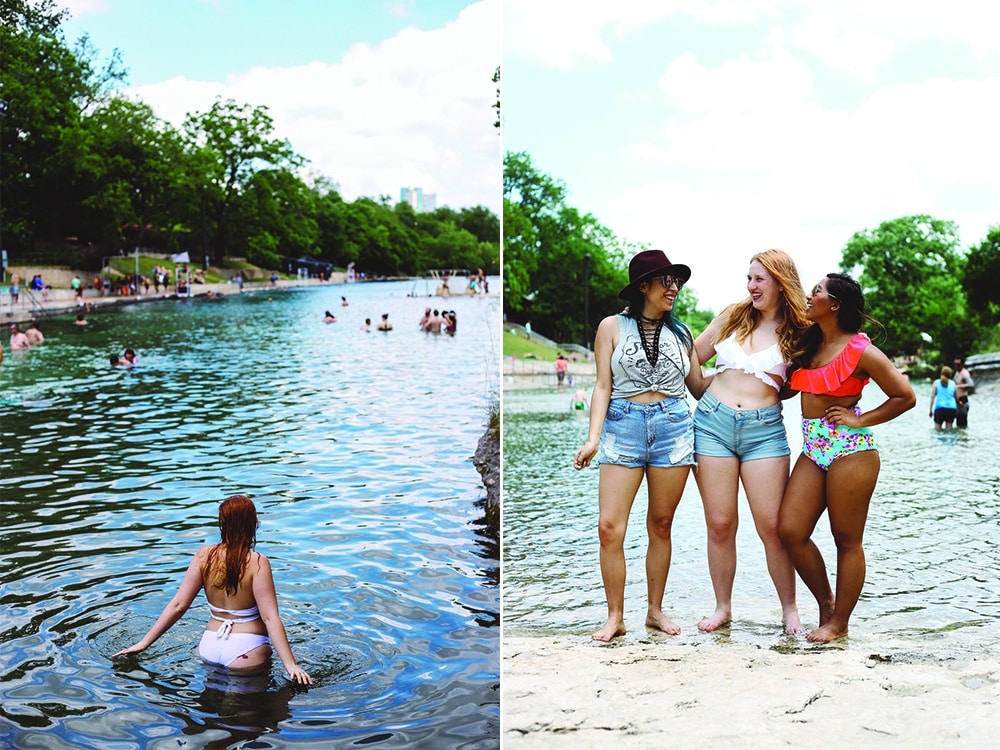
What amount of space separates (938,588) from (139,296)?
3.83 metres

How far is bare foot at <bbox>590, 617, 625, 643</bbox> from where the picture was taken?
126 inches

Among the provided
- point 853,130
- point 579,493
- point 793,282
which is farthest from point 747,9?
point 793,282

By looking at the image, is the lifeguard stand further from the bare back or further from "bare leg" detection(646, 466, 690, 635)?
"bare leg" detection(646, 466, 690, 635)

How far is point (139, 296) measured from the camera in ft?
17.1

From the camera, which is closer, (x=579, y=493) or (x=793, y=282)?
(x=793, y=282)

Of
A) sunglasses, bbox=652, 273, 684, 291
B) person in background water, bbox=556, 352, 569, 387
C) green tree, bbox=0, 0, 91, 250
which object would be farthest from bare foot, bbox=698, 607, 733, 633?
person in background water, bbox=556, 352, 569, 387

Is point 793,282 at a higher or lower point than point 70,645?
higher

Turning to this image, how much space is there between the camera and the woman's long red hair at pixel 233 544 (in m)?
3.08

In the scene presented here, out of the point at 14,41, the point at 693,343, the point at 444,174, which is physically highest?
the point at 14,41

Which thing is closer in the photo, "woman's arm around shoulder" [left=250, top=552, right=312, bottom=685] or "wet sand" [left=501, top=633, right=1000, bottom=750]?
"wet sand" [left=501, top=633, right=1000, bottom=750]

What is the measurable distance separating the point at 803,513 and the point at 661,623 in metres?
0.55

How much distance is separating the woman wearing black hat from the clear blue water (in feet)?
2.60

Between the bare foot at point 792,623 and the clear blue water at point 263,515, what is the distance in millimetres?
925

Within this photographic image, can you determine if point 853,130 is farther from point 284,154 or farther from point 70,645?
point 70,645
